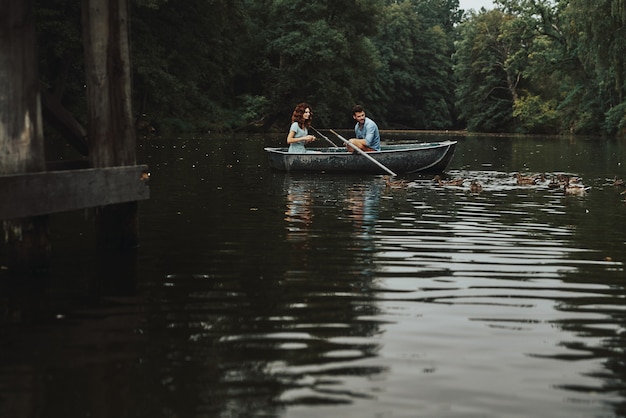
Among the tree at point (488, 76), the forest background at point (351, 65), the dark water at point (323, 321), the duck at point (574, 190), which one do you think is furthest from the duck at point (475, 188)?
the tree at point (488, 76)

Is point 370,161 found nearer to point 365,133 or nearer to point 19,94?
point 365,133

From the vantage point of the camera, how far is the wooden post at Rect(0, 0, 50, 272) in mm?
5660

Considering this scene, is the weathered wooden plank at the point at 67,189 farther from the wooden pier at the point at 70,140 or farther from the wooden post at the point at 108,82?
the wooden post at the point at 108,82

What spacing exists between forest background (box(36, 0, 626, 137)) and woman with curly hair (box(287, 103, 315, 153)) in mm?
16383

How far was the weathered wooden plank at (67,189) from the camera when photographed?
5.63m

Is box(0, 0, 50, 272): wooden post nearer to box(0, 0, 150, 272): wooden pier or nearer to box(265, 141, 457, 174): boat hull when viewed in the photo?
box(0, 0, 150, 272): wooden pier

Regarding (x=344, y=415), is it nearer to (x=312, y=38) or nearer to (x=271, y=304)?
(x=271, y=304)

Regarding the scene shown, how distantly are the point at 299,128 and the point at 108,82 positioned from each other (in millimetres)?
11045

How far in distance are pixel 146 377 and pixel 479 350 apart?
65.3 inches

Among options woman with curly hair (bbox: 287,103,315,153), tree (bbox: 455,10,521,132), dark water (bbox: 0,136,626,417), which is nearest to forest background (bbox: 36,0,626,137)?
tree (bbox: 455,10,521,132)

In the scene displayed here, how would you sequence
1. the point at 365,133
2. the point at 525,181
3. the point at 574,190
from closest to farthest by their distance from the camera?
the point at 574,190 < the point at 525,181 < the point at 365,133

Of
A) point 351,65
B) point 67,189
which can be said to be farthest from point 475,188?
point 351,65

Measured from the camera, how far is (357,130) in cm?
1802

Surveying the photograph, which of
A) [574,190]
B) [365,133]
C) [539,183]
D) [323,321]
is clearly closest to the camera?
[323,321]
